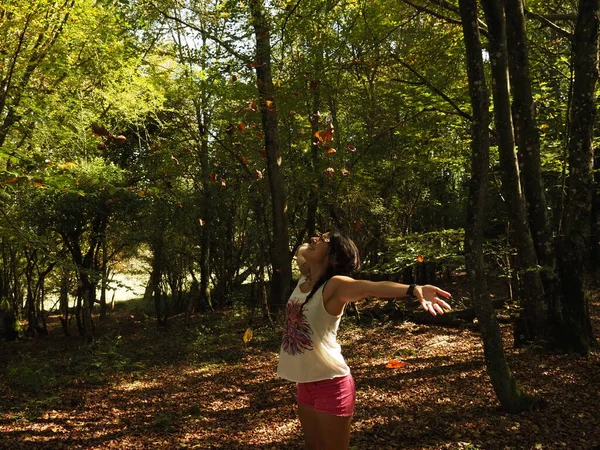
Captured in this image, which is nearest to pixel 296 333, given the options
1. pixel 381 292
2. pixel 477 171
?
pixel 381 292

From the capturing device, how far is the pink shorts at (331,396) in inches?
102

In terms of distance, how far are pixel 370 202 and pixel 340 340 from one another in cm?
413

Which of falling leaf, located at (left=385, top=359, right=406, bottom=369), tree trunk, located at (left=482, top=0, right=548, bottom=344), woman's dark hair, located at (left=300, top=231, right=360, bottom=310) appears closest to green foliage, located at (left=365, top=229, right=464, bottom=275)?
tree trunk, located at (left=482, top=0, right=548, bottom=344)

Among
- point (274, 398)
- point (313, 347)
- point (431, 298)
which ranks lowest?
point (274, 398)

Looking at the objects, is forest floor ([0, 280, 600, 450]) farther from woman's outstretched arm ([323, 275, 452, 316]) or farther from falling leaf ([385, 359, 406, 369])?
woman's outstretched arm ([323, 275, 452, 316])

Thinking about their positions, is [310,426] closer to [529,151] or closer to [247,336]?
[529,151]

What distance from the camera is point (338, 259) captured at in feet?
9.06

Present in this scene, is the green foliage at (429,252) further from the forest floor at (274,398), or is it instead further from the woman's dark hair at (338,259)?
the woman's dark hair at (338,259)

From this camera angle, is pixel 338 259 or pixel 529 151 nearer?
pixel 338 259

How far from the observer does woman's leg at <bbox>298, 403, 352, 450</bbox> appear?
8.46 ft

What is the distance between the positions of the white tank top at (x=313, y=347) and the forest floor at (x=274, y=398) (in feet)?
7.92

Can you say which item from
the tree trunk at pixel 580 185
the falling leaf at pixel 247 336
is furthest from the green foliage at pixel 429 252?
the falling leaf at pixel 247 336

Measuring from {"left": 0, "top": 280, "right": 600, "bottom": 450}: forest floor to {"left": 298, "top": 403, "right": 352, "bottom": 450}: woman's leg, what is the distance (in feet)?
7.33

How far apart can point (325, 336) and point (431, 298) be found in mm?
681
